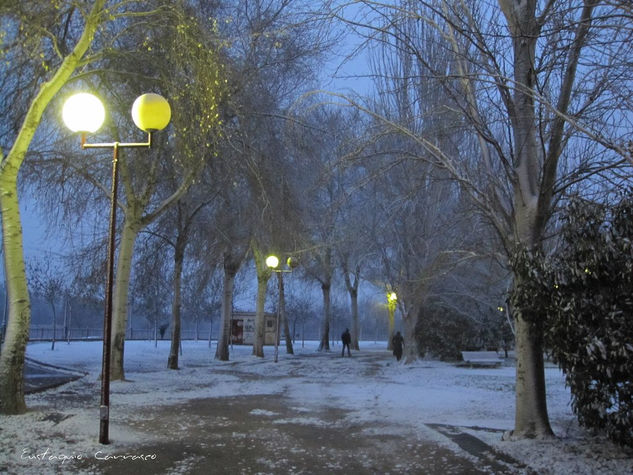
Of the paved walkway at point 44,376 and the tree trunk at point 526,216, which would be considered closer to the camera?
the tree trunk at point 526,216

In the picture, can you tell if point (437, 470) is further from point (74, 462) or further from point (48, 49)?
point (48, 49)

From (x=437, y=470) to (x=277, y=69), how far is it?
11.8 metres

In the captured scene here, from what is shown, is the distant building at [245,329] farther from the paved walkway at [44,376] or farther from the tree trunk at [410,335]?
the paved walkway at [44,376]

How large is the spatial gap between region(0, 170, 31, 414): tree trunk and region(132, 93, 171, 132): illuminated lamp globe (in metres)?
2.62

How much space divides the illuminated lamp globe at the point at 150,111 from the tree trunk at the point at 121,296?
664cm

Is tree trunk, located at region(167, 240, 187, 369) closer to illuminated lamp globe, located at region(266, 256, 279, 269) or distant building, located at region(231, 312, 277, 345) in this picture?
illuminated lamp globe, located at region(266, 256, 279, 269)

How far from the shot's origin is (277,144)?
48.8 ft

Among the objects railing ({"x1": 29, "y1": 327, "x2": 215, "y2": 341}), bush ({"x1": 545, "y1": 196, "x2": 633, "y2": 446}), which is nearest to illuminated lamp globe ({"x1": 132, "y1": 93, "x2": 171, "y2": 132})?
bush ({"x1": 545, "y1": 196, "x2": 633, "y2": 446})

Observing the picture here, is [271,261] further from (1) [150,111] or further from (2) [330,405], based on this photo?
(1) [150,111]

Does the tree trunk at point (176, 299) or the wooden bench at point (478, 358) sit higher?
Answer: the tree trunk at point (176, 299)

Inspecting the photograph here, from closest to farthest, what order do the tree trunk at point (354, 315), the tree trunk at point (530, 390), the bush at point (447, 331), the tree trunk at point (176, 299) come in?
the tree trunk at point (530, 390) < the tree trunk at point (176, 299) < the bush at point (447, 331) < the tree trunk at point (354, 315)

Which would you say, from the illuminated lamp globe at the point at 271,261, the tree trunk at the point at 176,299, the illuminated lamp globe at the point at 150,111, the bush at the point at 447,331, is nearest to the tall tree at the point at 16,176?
the illuminated lamp globe at the point at 150,111

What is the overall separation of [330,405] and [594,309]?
618 cm

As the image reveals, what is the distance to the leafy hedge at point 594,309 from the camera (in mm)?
5699
